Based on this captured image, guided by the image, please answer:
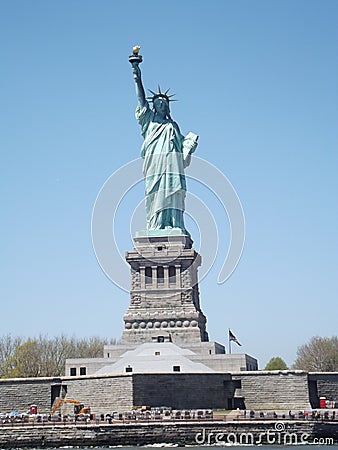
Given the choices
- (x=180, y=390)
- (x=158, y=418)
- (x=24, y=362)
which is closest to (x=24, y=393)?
(x=180, y=390)

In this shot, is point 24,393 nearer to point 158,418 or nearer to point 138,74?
point 158,418

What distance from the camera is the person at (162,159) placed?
62.5 m

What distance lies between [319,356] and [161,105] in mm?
30656

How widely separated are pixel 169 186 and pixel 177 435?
27.4m

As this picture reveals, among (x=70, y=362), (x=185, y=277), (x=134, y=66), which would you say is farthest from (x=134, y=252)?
(x=134, y=66)

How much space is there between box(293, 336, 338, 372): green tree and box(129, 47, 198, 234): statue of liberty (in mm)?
22999

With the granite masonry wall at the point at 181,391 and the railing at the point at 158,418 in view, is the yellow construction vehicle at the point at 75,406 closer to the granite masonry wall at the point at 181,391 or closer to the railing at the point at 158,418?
the granite masonry wall at the point at 181,391

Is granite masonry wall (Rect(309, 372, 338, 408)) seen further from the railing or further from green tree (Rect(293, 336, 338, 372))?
green tree (Rect(293, 336, 338, 372))

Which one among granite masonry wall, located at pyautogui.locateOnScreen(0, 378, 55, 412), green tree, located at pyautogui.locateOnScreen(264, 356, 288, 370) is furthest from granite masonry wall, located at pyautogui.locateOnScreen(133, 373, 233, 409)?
green tree, located at pyautogui.locateOnScreen(264, 356, 288, 370)

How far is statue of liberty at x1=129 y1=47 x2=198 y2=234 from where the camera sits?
62.5 meters

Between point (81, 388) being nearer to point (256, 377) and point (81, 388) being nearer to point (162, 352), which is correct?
point (162, 352)

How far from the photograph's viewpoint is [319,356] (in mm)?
78750

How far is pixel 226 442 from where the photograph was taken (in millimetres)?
38625

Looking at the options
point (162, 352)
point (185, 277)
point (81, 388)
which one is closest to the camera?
point (81, 388)
